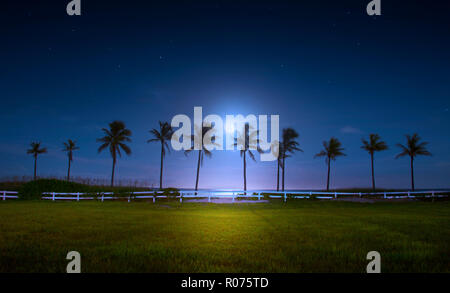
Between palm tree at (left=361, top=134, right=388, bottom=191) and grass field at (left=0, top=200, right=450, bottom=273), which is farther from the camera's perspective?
palm tree at (left=361, top=134, right=388, bottom=191)

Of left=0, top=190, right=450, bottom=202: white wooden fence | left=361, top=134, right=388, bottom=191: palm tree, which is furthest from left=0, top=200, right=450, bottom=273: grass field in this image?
left=361, top=134, right=388, bottom=191: palm tree

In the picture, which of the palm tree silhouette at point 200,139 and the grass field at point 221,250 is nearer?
the grass field at point 221,250

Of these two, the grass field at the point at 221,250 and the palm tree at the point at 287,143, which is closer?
the grass field at the point at 221,250

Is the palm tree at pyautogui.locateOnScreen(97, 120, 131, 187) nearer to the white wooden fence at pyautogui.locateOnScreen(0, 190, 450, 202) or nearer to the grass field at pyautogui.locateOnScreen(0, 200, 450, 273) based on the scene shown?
the white wooden fence at pyautogui.locateOnScreen(0, 190, 450, 202)

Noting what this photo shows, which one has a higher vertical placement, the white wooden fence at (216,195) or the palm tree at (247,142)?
the palm tree at (247,142)

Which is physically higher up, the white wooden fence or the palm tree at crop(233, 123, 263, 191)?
the palm tree at crop(233, 123, 263, 191)

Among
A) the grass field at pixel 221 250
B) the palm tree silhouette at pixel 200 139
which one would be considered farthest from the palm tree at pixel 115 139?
the grass field at pixel 221 250

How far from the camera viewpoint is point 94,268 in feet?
18.3

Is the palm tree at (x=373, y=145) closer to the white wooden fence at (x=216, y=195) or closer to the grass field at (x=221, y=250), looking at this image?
the white wooden fence at (x=216, y=195)

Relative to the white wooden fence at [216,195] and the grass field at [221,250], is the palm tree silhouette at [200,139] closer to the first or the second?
the white wooden fence at [216,195]

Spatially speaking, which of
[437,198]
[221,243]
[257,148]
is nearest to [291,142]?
[257,148]
